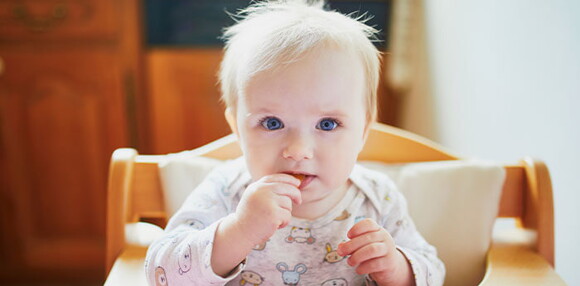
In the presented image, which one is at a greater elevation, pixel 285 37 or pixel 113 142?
pixel 285 37

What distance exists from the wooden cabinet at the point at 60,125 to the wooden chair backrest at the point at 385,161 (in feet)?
2.79

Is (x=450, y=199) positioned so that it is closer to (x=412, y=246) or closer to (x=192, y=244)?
(x=412, y=246)

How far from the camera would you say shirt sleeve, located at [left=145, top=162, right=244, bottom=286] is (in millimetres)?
623

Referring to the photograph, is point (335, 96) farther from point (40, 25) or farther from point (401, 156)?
point (40, 25)

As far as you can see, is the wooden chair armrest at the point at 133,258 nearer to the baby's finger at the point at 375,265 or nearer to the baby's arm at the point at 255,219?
the baby's arm at the point at 255,219

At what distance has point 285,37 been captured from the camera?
25.4 inches

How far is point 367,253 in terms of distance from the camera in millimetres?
630

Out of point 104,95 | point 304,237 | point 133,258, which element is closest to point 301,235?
point 304,237

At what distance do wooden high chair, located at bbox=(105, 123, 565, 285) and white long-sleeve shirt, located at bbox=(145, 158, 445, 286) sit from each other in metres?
0.08

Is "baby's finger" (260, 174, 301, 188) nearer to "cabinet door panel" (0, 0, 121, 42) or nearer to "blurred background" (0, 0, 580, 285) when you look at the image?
"blurred background" (0, 0, 580, 285)

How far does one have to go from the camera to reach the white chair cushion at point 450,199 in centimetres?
83

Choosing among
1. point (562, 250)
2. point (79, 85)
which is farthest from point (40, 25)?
point (562, 250)

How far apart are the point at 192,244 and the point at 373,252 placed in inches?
7.9

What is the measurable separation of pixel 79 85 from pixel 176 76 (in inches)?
10.8
